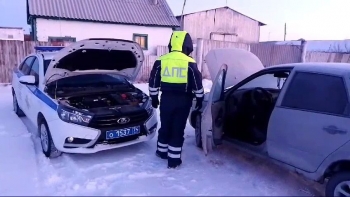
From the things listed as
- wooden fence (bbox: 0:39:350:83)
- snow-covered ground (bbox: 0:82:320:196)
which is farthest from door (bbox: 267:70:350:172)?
wooden fence (bbox: 0:39:350:83)

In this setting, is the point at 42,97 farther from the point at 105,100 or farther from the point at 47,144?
the point at 105,100

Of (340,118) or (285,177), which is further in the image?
(285,177)

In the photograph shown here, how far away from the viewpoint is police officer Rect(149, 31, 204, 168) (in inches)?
148

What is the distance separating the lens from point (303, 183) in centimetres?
362

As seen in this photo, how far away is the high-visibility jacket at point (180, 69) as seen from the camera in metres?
3.75

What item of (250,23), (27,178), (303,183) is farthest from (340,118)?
(250,23)

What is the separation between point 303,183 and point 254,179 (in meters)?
0.62

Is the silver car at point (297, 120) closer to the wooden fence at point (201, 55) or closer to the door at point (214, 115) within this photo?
the door at point (214, 115)

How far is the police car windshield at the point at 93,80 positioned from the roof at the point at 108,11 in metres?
11.1

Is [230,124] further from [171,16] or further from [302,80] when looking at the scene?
[171,16]

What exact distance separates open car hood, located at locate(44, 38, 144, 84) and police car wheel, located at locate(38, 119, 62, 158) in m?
0.71

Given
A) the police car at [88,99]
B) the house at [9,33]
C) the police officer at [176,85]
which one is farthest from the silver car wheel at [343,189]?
the house at [9,33]

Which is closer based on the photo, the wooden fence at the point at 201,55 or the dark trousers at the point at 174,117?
the dark trousers at the point at 174,117

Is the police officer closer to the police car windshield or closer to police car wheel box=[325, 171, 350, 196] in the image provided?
the police car windshield
